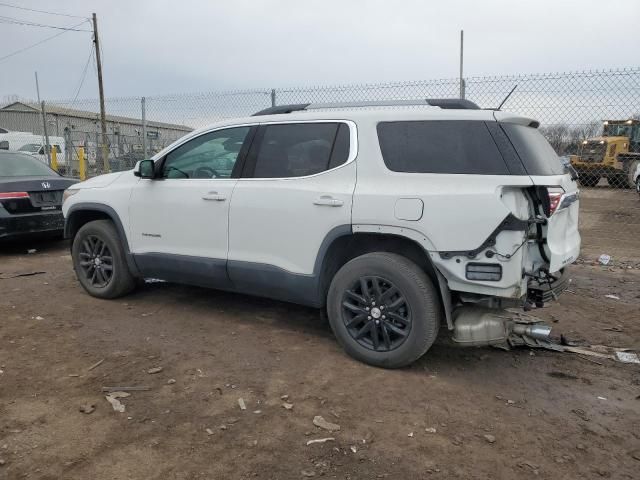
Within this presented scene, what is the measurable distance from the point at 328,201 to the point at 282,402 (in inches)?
56.5

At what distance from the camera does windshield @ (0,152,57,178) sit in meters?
7.57

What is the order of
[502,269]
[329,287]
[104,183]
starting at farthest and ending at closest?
[104,183]
[329,287]
[502,269]

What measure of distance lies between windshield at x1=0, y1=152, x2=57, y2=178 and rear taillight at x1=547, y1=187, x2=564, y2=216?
23.8 feet

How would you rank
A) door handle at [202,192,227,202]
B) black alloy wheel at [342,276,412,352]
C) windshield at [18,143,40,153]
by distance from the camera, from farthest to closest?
windshield at [18,143,40,153], door handle at [202,192,227,202], black alloy wheel at [342,276,412,352]

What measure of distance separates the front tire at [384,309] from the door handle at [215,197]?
3.97ft

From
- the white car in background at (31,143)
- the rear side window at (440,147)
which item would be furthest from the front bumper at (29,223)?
the white car in background at (31,143)

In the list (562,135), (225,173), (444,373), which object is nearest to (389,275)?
(444,373)

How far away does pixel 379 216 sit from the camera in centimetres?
358

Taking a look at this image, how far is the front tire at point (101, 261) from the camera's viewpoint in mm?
5133

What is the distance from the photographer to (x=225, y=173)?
14.5 feet

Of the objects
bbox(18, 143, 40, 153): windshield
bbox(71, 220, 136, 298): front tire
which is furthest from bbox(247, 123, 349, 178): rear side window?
bbox(18, 143, 40, 153): windshield

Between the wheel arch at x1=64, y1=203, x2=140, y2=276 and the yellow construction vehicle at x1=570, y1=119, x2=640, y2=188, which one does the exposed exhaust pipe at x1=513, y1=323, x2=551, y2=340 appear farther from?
the yellow construction vehicle at x1=570, y1=119, x2=640, y2=188

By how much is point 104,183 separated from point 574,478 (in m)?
4.67

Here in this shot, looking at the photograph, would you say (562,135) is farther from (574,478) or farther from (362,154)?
(574,478)
